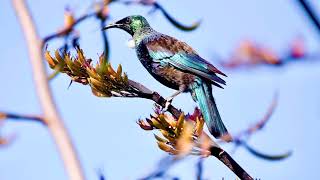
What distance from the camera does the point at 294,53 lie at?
Answer: 732 mm

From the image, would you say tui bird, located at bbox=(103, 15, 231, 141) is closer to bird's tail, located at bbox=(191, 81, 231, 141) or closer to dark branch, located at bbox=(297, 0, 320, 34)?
bird's tail, located at bbox=(191, 81, 231, 141)

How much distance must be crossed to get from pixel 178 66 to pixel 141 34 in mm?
736

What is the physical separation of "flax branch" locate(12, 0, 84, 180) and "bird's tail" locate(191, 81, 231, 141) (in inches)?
97.7

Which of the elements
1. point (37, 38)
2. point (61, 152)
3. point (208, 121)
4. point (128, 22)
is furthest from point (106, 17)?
point (128, 22)

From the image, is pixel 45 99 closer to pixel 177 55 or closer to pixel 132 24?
pixel 177 55

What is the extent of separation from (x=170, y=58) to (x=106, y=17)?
322cm

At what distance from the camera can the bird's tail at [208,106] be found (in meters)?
3.23

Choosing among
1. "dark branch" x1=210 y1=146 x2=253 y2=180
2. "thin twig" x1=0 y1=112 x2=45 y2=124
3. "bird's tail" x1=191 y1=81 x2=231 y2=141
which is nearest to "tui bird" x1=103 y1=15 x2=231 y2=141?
"bird's tail" x1=191 y1=81 x2=231 y2=141

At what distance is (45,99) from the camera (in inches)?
26.6

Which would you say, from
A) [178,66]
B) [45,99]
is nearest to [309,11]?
[45,99]

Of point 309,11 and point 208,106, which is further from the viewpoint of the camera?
point 208,106

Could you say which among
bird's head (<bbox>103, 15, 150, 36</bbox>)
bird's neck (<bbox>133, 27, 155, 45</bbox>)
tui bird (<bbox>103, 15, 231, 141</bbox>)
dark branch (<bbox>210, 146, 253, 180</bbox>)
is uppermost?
bird's head (<bbox>103, 15, 150, 36</bbox>)

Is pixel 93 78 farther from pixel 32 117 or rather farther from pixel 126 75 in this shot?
pixel 32 117

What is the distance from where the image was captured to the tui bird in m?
3.82
